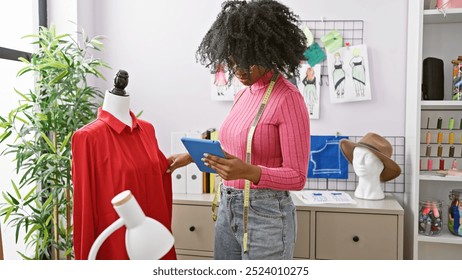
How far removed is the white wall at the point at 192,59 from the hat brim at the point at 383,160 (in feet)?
0.75

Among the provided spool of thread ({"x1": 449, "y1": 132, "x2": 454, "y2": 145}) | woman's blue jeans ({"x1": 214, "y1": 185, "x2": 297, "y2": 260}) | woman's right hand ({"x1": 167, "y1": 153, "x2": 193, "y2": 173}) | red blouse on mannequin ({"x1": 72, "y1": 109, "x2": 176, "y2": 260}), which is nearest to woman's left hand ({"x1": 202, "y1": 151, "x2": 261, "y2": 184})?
woman's blue jeans ({"x1": 214, "y1": 185, "x2": 297, "y2": 260})

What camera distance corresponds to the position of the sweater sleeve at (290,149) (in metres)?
1.26

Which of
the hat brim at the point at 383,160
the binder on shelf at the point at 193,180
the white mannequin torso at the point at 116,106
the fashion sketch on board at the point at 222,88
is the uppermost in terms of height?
the fashion sketch on board at the point at 222,88

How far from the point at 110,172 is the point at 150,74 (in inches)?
59.5

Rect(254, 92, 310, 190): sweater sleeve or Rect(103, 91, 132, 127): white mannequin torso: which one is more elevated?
Rect(103, 91, 132, 127): white mannequin torso

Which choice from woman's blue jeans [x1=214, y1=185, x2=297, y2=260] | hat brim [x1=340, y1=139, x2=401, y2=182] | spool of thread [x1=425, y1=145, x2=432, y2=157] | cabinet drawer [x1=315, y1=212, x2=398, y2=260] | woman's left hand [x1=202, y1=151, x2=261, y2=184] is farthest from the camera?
spool of thread [x1=425, y1=145, x2=432, y2=157]

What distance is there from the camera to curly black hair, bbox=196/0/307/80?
1.30m

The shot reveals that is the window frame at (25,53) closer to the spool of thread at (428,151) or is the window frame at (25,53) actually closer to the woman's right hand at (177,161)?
the woman's right hand at (177,161)

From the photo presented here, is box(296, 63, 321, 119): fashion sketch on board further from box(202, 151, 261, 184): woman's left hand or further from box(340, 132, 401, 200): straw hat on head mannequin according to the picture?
box(202, 151, 261, 184): woman's left hand

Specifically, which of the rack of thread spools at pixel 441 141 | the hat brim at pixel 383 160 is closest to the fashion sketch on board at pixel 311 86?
the hat brim at pixel 383 160
